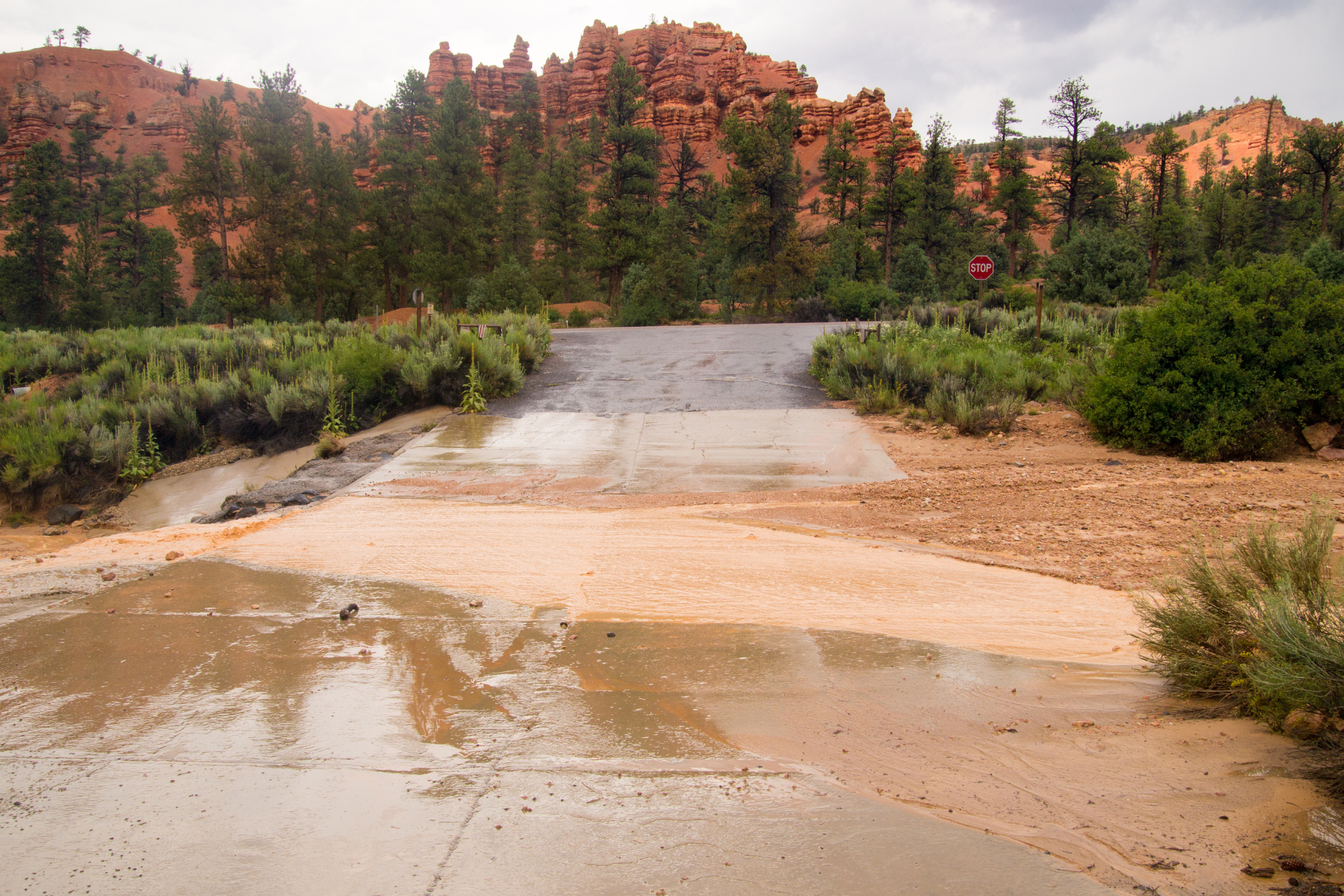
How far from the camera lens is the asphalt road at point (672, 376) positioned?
518 inches

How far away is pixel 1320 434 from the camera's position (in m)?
9.29

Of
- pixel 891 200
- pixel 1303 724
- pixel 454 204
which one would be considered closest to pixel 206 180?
pixel 454 204

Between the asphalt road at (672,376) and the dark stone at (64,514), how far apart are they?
5.90 meters

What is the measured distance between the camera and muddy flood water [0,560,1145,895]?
277 cm

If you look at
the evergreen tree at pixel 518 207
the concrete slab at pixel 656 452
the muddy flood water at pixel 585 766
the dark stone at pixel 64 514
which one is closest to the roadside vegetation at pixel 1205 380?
the concrete slab at pixel 656 452

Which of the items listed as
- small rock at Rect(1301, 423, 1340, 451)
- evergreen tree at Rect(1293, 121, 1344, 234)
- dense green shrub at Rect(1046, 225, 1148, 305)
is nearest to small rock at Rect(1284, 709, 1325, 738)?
small rock at Rect(1301, 423, 1340, 451)

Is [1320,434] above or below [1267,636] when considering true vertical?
above

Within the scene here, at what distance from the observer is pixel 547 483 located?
9125 mm

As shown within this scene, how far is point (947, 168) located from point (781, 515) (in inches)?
1997

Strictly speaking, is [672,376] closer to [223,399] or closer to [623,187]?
[223,399]

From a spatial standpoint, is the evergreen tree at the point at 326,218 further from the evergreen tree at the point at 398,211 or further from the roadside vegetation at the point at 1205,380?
the roadside vegetation at the point at 1205,380

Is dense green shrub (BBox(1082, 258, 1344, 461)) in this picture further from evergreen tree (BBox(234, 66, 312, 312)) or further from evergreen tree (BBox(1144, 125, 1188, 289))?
evergreen tree (BBox(234, 66, 312, 312))

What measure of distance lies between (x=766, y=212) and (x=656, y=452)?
33575 millimetres

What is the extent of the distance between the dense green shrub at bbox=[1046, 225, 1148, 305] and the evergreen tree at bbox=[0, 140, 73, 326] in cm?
5861
